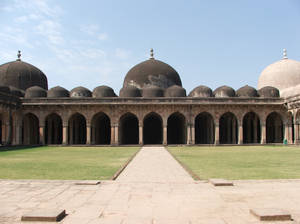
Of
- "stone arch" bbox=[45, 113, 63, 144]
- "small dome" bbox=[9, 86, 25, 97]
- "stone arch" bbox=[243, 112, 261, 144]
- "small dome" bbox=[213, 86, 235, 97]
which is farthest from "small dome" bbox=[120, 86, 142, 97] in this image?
"stone arch" bbox=[243, 112, 261, 144]

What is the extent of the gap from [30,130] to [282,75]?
29.2 m

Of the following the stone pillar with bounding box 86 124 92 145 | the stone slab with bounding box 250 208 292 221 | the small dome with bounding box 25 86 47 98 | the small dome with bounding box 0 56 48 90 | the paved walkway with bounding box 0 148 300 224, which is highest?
the small dome with bounding box 0 56 48 90

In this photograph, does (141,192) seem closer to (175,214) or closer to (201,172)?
(175,214)

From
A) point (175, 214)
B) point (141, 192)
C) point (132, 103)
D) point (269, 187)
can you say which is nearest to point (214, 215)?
point (175, 214)

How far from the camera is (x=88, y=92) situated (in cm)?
3077

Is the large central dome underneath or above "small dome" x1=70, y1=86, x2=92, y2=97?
above

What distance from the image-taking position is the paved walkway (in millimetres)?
4863

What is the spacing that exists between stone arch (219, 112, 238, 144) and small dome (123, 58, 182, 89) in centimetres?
672

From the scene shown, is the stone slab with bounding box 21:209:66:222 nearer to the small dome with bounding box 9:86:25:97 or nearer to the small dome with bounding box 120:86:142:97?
the small dome with bounding box 120:86:142:97

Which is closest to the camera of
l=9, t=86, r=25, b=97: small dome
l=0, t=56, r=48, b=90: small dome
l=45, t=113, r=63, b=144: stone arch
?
l=9, t=86, r=25, b=97: small dome

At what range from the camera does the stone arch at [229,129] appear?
A: 1214 inches

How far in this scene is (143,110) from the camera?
92.9ft

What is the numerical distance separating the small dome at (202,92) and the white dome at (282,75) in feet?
36.6

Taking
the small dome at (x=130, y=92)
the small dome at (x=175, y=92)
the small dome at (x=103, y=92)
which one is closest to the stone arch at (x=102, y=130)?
the small dome at (x=103, y=92)
